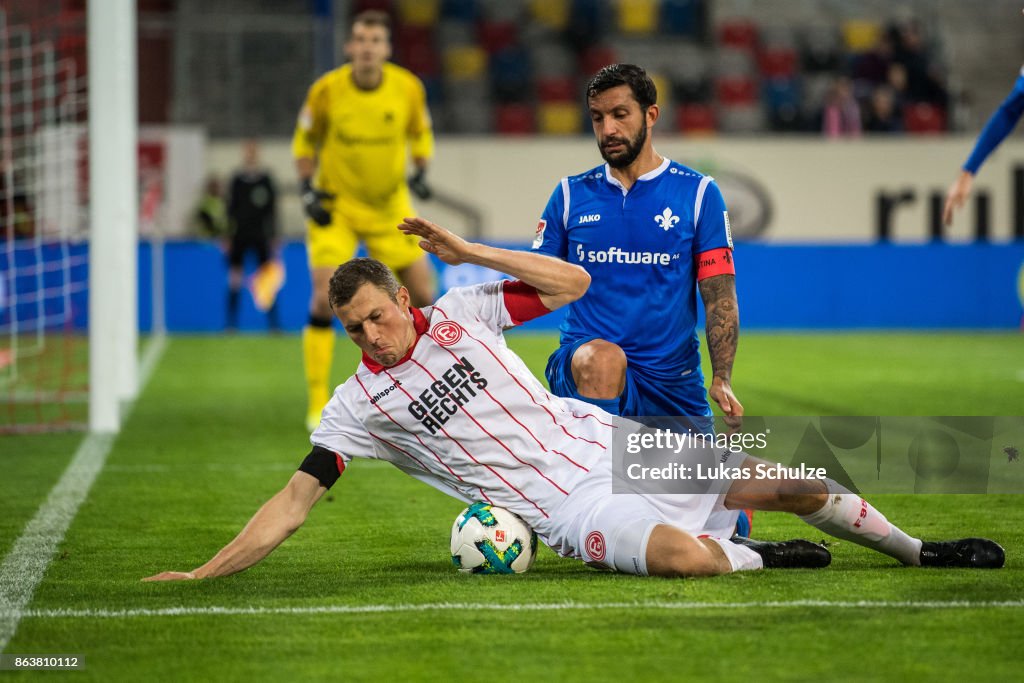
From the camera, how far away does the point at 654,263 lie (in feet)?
18.3

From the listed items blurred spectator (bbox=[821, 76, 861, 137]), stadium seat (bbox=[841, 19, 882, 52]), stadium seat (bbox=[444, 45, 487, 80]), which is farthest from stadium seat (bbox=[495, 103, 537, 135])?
stadium seat (bbox=[841, 19, 882, 52])

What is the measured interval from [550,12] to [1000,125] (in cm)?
1858

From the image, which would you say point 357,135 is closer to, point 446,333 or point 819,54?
point 446,333

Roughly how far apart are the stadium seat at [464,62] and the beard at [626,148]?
710 inches

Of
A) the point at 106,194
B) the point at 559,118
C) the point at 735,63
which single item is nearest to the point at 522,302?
the point at 106,194

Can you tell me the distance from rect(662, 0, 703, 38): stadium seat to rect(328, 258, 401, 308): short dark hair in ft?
66.7

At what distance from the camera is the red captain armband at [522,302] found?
4.79 metres

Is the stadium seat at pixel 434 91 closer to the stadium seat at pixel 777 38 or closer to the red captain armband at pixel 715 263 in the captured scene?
the stadium seat at pixel 777 38

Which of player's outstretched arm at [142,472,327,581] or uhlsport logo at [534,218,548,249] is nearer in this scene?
player's outstretched arm at [142,472,327,581]

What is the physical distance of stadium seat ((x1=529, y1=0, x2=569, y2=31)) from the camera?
24.0 meters

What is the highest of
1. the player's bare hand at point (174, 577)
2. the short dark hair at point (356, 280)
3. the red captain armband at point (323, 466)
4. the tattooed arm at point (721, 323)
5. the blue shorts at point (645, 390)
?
the short dark hair at point (356, 280)

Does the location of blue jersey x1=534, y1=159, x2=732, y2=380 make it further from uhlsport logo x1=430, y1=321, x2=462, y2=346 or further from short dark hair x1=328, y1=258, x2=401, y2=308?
short dark hair x1=328, y1=258, x2=401, y2=308

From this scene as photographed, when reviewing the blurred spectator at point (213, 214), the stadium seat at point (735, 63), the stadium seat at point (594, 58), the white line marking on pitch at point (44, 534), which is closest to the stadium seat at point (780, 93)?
the stadium seat at point (735, 63)

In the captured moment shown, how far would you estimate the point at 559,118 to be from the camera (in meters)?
23.2
